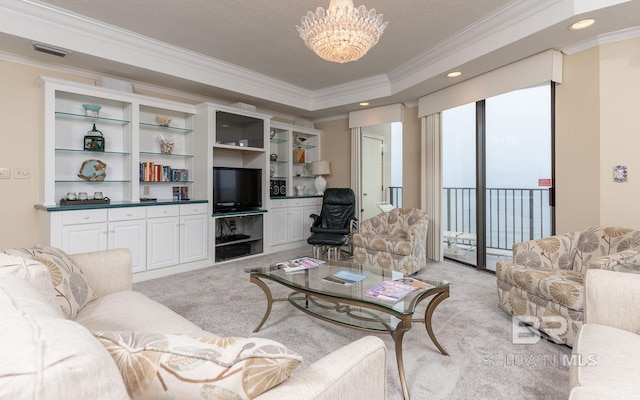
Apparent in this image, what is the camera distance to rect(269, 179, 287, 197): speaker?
5774 millimetres

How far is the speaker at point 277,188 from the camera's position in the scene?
577 cm

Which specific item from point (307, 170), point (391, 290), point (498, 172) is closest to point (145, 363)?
point (391, 290)

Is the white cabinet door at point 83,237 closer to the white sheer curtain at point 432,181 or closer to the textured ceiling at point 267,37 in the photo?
the textured ceiling at point 267,37

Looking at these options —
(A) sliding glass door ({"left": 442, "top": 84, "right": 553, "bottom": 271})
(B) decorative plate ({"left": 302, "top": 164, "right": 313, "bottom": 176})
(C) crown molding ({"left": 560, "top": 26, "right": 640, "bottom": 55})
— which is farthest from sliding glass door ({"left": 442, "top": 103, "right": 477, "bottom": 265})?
(B) decorative plate ({"left": 302, "top": 164, "right": 313, "bottom": 176})

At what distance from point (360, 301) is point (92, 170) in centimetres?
367

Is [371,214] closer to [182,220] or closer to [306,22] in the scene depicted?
[182,220]

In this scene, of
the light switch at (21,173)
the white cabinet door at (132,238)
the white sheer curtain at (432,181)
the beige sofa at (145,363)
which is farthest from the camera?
the white sheer curtain at (432,181)

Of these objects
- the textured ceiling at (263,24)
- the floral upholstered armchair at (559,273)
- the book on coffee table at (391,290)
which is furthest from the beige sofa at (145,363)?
the textured ceiling at (263,24)

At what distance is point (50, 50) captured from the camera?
3.18 metres

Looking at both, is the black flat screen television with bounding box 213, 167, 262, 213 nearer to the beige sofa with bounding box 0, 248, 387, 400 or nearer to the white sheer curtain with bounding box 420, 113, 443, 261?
the white sheer curtain with bounding box 420, 113, 443, 261

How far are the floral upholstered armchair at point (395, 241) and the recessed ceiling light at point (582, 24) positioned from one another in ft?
7.79

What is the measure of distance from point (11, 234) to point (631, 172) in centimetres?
618

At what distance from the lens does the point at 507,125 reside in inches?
159

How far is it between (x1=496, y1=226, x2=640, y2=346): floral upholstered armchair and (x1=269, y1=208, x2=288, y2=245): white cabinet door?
11.9 ft
